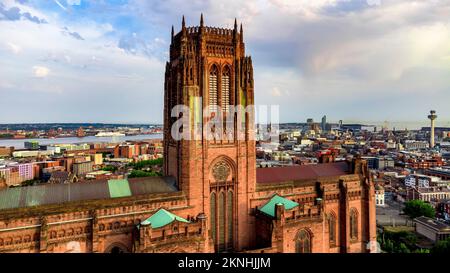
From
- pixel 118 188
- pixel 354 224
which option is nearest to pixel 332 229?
pixel 354 224

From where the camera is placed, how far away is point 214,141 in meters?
34.0

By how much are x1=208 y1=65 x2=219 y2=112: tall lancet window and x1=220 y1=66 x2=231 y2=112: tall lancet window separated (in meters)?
0.94

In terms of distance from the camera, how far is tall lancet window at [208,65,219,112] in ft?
112

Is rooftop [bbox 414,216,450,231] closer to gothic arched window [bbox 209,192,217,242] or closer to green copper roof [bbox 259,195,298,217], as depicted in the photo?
green copper roof [bbox 259,195,298,217]

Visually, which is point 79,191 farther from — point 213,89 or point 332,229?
point 332,229

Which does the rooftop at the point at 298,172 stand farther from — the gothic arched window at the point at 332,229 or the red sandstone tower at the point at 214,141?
the gothic arched window at the point at 332,229

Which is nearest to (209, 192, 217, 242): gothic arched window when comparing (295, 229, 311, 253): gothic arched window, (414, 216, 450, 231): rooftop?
(295, 229, 311, 253): gothic arched window

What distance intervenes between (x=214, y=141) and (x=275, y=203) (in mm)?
10031

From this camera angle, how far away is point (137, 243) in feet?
84.1

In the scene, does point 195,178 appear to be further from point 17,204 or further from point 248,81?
point 17,204
